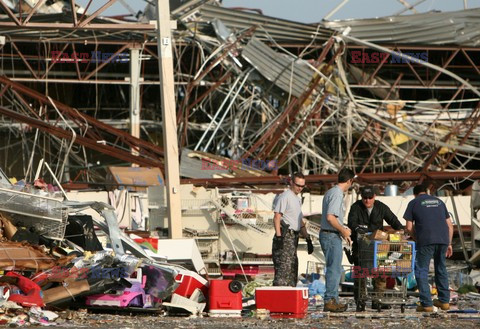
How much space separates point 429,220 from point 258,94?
13.0 metres

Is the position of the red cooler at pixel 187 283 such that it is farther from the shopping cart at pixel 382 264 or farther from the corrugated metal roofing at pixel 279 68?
the corrugated metal roofing at pixel 279 68

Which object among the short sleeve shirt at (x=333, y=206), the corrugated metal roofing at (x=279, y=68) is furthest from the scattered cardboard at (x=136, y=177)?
the short sleeve shirt at (x=333, y=206)

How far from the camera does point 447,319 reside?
11.7 m

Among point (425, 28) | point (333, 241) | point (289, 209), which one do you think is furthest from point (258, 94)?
point (333, 241)

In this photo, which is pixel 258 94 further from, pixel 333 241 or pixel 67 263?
pixel 67 263

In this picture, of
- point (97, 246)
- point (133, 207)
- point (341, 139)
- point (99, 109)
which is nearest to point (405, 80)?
point (341, 139)

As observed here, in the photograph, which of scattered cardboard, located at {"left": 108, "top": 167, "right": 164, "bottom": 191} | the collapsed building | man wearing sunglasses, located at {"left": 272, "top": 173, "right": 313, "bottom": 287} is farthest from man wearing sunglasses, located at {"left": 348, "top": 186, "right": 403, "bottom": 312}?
the collapsed building

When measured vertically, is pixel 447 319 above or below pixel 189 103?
below

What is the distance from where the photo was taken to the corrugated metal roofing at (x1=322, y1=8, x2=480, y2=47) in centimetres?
2641

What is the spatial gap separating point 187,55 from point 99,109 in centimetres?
316

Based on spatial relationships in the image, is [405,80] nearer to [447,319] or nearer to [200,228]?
[200,228]

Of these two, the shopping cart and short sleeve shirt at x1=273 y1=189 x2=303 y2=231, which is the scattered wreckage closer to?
short sleeve shirt at x1=273 y1=189 x2=303 y2=231

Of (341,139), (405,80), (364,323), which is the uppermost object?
(405,80)

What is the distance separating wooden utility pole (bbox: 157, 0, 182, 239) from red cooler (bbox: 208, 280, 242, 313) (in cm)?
450
